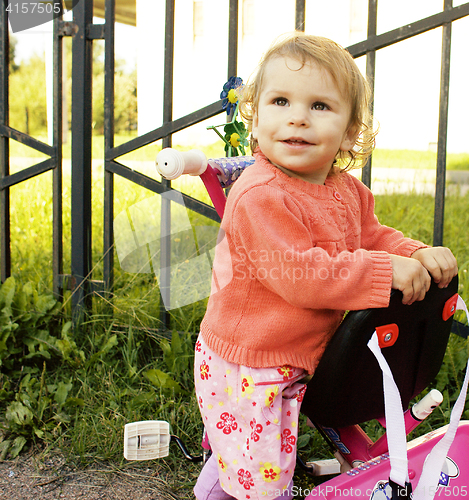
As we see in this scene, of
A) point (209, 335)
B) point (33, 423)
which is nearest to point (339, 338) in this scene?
point (209, 335)

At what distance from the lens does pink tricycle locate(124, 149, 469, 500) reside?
952 millimetres

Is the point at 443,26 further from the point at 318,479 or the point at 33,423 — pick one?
the point at 33,423

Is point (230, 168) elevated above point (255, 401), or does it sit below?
above

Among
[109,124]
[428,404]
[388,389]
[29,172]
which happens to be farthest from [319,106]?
[29,172]

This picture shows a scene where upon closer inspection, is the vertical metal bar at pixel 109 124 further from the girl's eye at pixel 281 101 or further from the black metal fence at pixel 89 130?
the girl's eye at pixel 281 101

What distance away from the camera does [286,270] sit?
1.02 m

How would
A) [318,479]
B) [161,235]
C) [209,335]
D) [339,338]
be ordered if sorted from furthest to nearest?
[318,479]
[161,235]
[209,335]
[339,338]

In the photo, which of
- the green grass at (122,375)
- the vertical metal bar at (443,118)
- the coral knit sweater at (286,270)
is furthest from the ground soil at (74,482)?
the vertical metal bar at (443,118)

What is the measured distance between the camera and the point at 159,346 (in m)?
2.21

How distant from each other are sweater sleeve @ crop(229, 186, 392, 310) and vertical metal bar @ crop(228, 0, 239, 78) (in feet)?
3.63

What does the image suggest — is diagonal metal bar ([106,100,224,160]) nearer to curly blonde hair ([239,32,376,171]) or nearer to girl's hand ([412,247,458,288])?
curly blonde hair ([239,32,376,171])

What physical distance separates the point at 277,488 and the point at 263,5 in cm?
198

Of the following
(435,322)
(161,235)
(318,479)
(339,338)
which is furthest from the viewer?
(318,479)

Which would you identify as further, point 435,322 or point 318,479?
point 318,479
